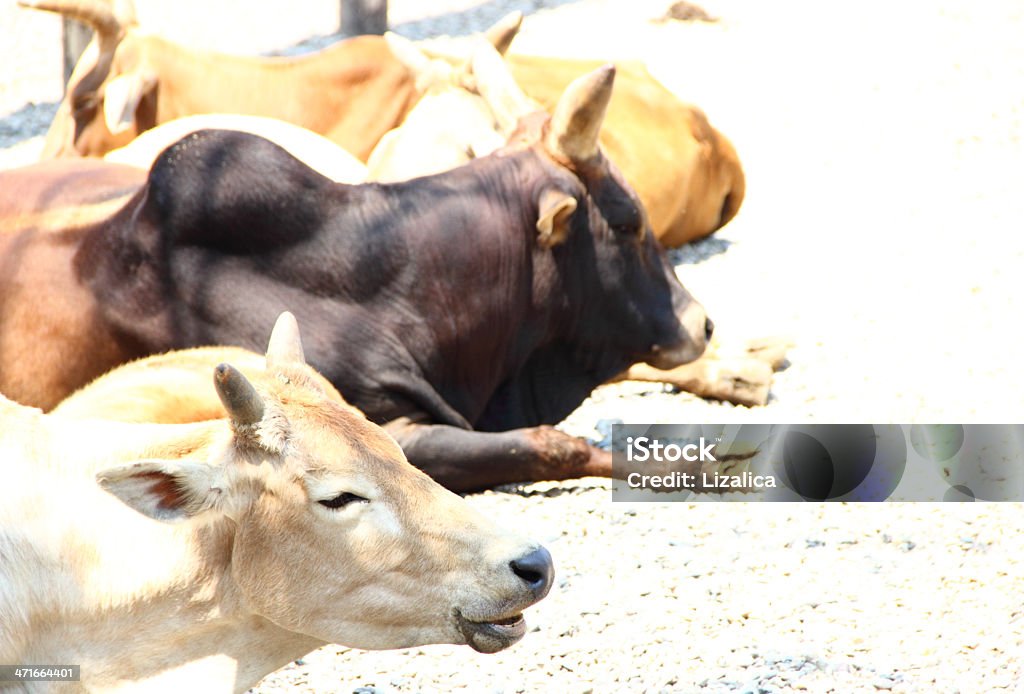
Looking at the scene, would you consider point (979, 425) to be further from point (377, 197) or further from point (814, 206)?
point (814, 206)

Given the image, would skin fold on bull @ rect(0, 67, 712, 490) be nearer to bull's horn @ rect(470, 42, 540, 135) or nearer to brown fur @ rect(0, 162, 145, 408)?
brown fur @ rect(0, 162, 145, 408)

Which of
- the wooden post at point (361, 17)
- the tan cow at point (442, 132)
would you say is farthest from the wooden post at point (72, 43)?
the tan cow at point (442, 132)

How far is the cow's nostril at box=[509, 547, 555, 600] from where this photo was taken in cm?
296

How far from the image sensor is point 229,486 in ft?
9.67

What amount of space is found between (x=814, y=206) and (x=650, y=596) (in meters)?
4.38

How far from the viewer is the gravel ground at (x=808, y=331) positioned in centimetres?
378

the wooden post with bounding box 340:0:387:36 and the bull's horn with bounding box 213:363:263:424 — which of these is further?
the wooden post with bounding box 340:0:387:36

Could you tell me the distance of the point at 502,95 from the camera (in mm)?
5652

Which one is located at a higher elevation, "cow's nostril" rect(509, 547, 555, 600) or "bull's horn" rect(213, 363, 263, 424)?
"bull's horn" rect(213, 363, 263, 424)

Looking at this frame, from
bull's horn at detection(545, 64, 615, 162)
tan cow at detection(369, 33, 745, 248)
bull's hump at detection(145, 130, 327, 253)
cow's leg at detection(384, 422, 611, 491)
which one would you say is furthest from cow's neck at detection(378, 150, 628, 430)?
tan cow at detection(369, 33, 745, 248)

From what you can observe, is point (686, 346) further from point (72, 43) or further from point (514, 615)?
point (72, 43)

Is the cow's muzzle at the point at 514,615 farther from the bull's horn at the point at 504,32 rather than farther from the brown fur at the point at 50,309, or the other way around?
the bull's horn at the point at 504,32

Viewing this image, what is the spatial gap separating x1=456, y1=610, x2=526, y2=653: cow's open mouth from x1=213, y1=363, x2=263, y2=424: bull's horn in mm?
565

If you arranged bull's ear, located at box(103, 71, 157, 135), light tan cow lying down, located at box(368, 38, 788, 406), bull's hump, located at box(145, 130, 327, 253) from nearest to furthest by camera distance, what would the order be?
bull's hump, located at box(145, 130, 327, 253), light tan cow lying down, located at box(368, 38, 788, 406), bull's ear, located at box(103, 71, 157, 135)
